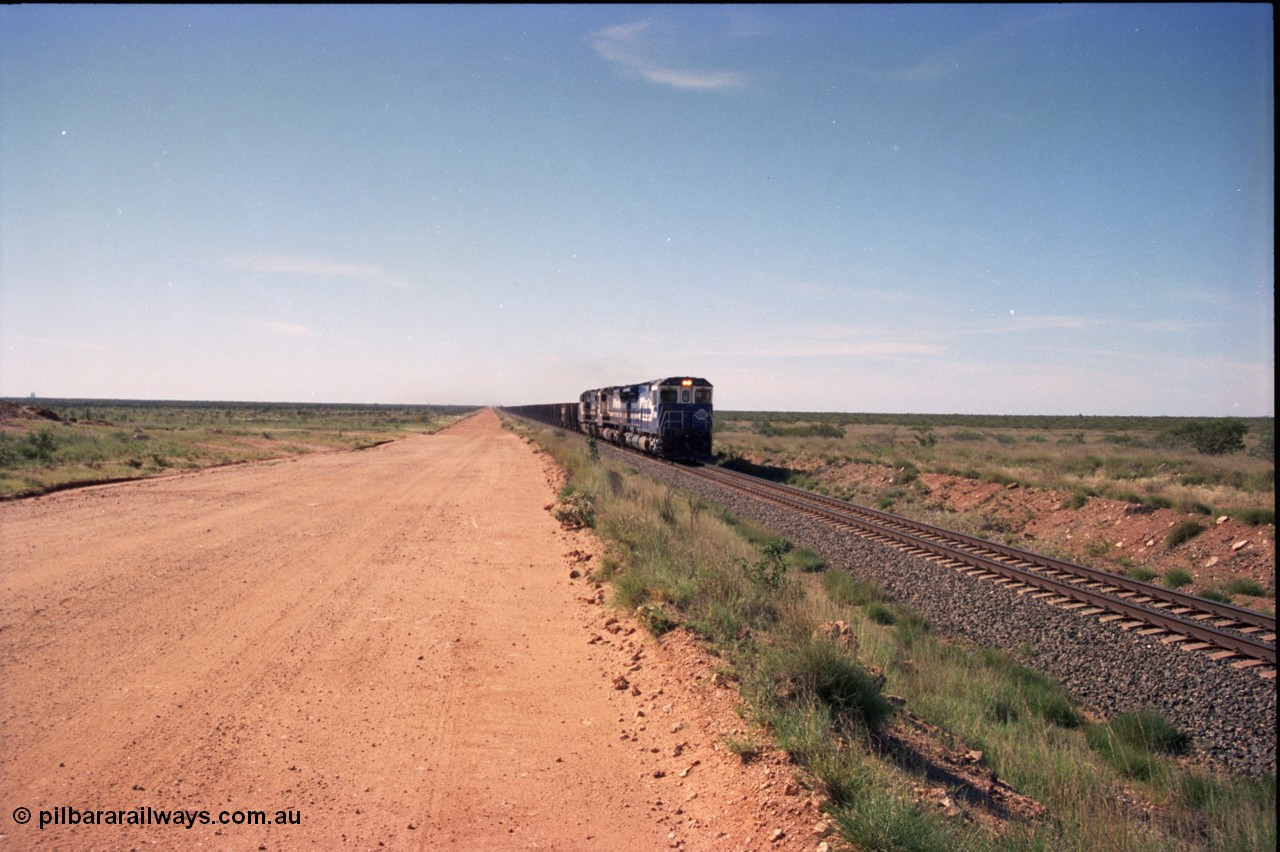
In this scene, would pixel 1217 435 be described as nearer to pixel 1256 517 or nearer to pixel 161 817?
pixel 1256 517

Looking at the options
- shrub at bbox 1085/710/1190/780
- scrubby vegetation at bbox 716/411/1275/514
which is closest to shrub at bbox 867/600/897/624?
shrub at bbox 1085/710/1190/780

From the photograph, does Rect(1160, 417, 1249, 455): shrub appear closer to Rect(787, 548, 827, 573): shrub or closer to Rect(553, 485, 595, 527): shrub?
Rect(787, 548, 827, 573): shrub

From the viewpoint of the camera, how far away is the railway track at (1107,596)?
9898 millimetres

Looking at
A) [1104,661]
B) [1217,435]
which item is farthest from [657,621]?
[1217,435]

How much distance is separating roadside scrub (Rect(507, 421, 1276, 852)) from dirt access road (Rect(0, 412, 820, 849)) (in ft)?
1.38

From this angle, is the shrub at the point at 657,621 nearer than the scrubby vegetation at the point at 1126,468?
Yes

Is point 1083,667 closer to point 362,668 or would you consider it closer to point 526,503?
point 362,668

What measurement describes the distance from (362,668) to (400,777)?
2.60 meters

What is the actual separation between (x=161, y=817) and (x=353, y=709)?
6.29 feet

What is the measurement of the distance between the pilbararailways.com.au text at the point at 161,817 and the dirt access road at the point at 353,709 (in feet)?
0.08

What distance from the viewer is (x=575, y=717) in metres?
6.72

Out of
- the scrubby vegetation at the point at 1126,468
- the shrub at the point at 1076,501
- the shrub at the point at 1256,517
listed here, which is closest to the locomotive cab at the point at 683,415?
the scrubby vegetation at the point at 1126,468

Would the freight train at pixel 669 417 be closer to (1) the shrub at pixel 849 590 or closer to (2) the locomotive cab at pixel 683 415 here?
(2) the locomotive cab at pixel 683 415

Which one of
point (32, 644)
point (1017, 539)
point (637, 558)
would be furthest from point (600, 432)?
point (32, 644)
